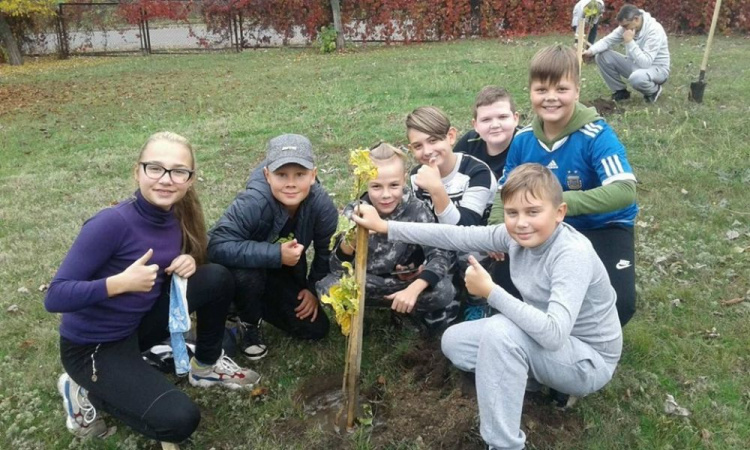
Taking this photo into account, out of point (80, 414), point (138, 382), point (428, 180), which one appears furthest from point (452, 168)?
point (80, 414)

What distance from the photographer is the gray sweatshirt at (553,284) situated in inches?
93.0

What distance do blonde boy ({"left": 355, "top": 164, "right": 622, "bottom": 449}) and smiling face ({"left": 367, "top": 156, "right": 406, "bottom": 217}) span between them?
48cm

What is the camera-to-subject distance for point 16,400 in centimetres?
321

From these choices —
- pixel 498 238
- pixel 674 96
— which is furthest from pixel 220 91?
pixel 498 238

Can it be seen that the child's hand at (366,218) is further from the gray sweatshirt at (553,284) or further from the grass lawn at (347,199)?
the grass lawn at (347,199)

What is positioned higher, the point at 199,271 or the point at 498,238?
the point at 498,238

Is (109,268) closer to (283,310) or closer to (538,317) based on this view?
(283,310)

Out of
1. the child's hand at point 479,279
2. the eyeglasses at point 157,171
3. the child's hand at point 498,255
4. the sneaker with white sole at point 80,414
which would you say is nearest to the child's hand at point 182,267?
the eyeglasses at point 157,171

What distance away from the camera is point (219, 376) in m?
3.25

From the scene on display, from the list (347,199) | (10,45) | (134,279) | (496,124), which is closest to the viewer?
(134,279)

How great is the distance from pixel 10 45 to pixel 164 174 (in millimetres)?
17290

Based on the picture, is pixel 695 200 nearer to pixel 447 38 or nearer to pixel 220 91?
pixel 220 91

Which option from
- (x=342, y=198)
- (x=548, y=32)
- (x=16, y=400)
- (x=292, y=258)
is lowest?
(x=16, y=400)

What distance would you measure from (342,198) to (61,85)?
10.0 metres
